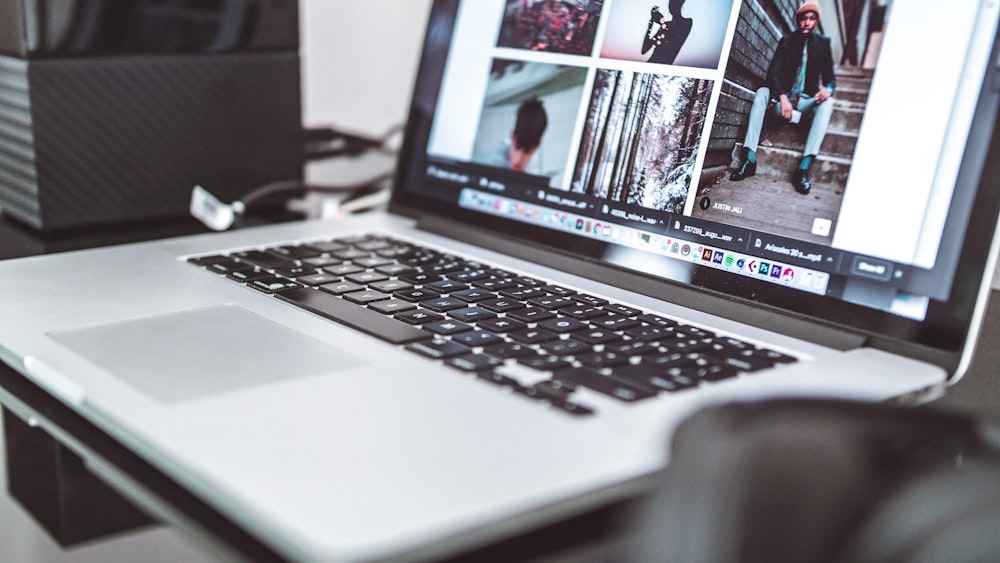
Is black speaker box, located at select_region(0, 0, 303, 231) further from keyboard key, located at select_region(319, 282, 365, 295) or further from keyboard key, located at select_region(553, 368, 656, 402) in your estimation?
keyboard key, located at select_region(553, 368, 656, 402)

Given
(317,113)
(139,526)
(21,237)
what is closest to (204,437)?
(139,526)

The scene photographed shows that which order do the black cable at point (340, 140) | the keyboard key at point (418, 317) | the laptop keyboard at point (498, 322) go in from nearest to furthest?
the laptop keyboard at point (498, 322), the keyboard key at point (418, 317), the black cable at point (340, 140)

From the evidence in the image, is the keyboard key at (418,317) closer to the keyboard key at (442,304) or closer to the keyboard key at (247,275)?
the keyboard key at (442,304)

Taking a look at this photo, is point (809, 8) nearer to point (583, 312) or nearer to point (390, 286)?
point (583, 312)

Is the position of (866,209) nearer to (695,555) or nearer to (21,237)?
(695,555)

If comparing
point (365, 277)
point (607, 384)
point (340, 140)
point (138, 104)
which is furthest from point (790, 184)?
point (340, 140)

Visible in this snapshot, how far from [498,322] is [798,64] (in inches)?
10.8

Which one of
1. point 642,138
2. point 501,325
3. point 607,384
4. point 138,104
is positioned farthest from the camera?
point 138,104

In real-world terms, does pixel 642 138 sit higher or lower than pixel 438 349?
higher

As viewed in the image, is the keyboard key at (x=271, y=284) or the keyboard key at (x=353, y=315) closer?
the keyboard key at (x=353, y=315)

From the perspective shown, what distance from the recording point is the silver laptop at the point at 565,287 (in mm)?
402

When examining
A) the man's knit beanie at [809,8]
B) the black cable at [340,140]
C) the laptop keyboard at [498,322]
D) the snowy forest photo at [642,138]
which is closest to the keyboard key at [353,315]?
the laptop keyboard at [498,322]

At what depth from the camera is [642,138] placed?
71 cm

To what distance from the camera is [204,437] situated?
42 centimetres
